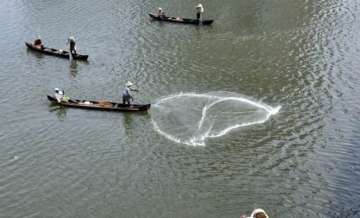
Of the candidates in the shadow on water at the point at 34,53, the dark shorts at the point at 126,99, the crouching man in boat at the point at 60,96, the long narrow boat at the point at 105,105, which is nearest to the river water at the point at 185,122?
the shadow on water at the point at 34,53

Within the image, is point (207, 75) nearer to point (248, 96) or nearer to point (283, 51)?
point (248, 96)

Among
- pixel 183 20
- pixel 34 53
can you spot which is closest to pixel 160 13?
pixel 183 20

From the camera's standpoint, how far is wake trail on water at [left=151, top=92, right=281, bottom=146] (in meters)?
30.8

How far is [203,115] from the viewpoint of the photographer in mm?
32562

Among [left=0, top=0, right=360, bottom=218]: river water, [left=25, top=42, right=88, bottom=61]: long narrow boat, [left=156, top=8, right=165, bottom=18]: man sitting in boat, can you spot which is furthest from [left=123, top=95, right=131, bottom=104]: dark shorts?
[left=156, top=8, right=165, bottom=18]: man sitting in boat

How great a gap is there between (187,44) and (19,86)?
16922 millimetres

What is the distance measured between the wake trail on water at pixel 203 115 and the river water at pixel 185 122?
0.42ft

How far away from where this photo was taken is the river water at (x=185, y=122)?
25375 millimetres

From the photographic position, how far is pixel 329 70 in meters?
40.1

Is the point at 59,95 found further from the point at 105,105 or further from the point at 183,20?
the point at 183,20

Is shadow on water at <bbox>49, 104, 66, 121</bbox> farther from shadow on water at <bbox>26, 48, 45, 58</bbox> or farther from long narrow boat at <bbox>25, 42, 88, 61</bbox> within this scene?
shadow on water at <bbox>26, 48, 45, 58</bbox>

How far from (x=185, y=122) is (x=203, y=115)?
1535mm

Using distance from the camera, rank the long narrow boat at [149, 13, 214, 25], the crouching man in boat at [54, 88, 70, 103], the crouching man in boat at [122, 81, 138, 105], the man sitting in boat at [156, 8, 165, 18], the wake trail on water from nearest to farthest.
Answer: the wake trail on water < the crouching man in boat at [122, 81, 138, 105] < the crouching man in boat at [54, 88, 70, 103] < the long narrow boat at [149, 13, 214, 25] < the man sitting in boat at [156, 8, 165, 18]

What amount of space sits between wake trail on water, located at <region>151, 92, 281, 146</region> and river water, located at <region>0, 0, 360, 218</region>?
0.13 meters
